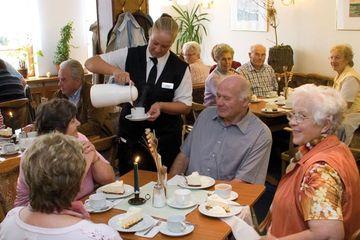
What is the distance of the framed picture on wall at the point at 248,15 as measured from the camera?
7.17 meters

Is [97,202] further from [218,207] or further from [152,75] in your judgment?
[152,75]

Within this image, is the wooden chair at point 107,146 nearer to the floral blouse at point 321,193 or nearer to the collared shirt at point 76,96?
the collared shirt at point 76,96

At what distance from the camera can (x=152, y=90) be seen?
9.84ft

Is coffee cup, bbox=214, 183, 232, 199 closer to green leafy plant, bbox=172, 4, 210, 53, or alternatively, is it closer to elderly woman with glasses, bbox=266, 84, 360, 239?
elderly woman with glasses, bbox=266, 84, 360, 239

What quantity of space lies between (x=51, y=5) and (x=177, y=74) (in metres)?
4.67

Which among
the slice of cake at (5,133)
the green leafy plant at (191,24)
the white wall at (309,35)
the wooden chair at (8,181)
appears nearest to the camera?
the wooden chair at (8,181)

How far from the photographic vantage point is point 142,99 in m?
3.00

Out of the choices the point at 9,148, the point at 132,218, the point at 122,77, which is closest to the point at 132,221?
the point at 132,218

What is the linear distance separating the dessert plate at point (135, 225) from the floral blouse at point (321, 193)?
2.15 feet

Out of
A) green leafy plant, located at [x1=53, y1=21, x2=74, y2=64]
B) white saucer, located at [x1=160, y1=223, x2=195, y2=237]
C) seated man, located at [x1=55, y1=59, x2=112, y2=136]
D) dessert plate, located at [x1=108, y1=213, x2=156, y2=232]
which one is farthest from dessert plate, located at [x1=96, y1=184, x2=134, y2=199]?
green leafy plant, located at [x1=53, y1=21, x2=74, y2=64]

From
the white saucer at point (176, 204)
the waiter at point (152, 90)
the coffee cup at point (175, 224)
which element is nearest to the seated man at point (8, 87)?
the waiter at point (152, 90)

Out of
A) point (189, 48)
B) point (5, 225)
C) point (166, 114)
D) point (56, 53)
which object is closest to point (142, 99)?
point (166, 114)

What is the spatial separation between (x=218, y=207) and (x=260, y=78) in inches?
151

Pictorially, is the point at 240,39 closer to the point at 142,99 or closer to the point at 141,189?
the point at 142,99
